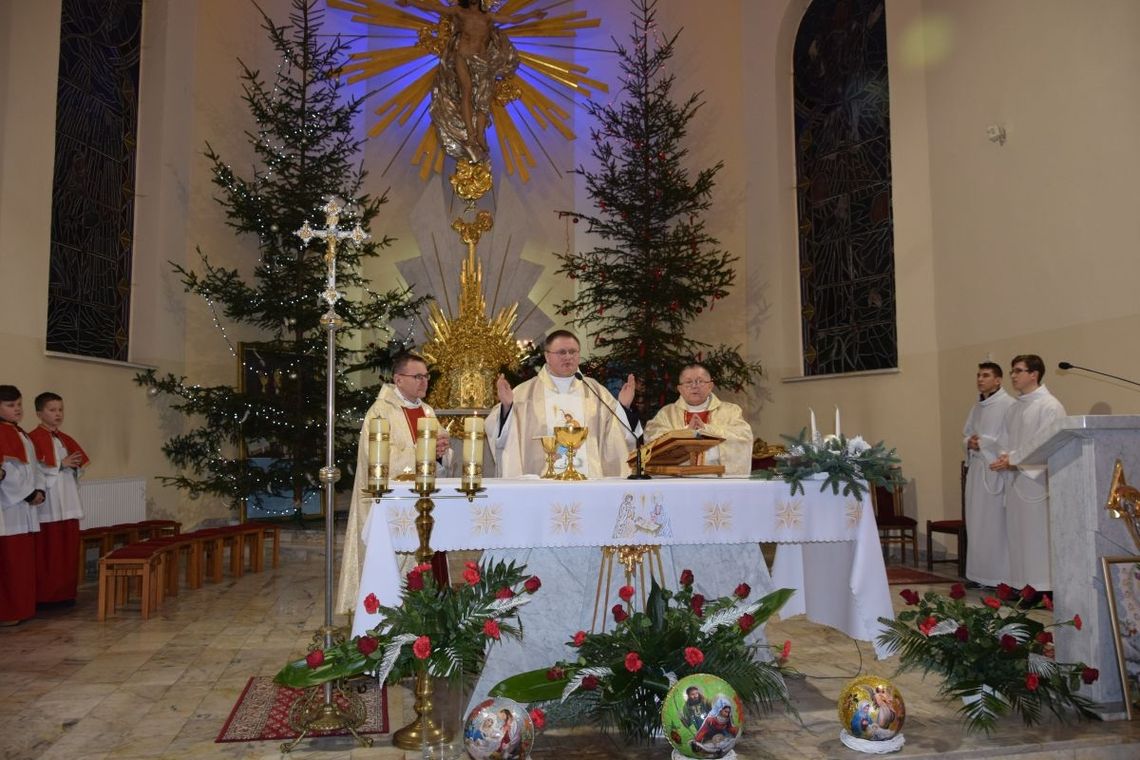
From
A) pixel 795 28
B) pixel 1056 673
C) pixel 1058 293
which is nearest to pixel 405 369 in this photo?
pixel 1056 673

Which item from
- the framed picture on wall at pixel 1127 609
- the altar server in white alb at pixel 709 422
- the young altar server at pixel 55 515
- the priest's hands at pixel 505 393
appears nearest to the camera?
the framed picture on wall at pixel 1127 609

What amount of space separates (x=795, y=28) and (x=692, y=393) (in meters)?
8.06

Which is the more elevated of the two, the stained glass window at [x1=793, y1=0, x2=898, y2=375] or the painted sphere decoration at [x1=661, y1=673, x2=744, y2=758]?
the stained glass window at [x1=793, y1=0, x2=898, y2=375]

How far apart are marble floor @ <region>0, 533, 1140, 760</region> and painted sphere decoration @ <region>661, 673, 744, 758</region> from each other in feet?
1.19

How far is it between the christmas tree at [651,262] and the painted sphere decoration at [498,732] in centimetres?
716

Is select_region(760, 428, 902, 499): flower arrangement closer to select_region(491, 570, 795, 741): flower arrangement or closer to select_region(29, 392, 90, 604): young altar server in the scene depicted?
select_region(491, 570, 795, 741): flower arrangement

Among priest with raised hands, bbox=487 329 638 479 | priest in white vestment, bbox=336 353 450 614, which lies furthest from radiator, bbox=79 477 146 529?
priest with raised hands, bbox=487 329 638 479

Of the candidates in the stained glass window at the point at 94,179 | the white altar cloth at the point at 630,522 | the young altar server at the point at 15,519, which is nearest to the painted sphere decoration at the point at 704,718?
the white altar cloth at the point at 630,522

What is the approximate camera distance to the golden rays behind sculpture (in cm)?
1050

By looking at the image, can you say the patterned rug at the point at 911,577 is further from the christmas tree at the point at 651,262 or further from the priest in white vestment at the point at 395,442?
the priest in white vestment at the point at 395,442

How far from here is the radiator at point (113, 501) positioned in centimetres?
859

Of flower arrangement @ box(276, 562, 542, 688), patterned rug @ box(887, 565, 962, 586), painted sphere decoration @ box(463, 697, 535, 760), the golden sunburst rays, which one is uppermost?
the golden sunburst rays

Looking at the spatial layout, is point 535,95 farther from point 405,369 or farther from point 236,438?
point 405,369

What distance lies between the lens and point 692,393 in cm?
580
